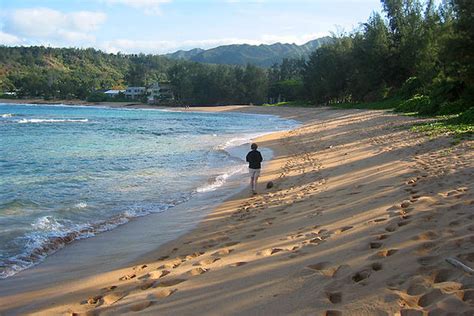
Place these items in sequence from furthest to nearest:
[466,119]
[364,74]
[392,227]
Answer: [364,74], [466,119], [392,227]

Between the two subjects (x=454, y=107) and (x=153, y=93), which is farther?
(x=153, y=93)

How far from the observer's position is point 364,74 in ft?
210

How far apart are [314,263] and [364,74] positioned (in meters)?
63.3

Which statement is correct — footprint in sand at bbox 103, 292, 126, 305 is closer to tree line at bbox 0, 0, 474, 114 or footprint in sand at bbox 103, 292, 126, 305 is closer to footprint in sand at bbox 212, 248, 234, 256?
footprint in sand at bbox 212, 248, 234, 256

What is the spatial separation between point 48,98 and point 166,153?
15382cm

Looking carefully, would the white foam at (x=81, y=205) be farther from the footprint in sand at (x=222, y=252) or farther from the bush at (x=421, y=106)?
the bush at (x=421, y=106)

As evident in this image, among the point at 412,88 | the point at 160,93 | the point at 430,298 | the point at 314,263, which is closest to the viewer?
the point at 430,298

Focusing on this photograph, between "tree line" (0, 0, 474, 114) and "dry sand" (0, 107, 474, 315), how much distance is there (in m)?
16.4

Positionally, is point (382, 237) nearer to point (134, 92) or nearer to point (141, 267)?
point (141, 267)

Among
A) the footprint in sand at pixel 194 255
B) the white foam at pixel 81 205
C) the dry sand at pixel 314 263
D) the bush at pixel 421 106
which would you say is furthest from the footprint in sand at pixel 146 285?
the bush at pixel 421 106

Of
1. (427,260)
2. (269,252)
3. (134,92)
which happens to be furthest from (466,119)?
(134,92)

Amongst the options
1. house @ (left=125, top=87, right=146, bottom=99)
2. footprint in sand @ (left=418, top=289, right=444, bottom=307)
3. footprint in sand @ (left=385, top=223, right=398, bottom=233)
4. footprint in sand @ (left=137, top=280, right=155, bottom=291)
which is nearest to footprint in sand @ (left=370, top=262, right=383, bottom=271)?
footprint in sand @ (left=418, top=289, right=444, bottom=307)

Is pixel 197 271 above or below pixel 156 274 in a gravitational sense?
above

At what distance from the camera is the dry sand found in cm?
390
